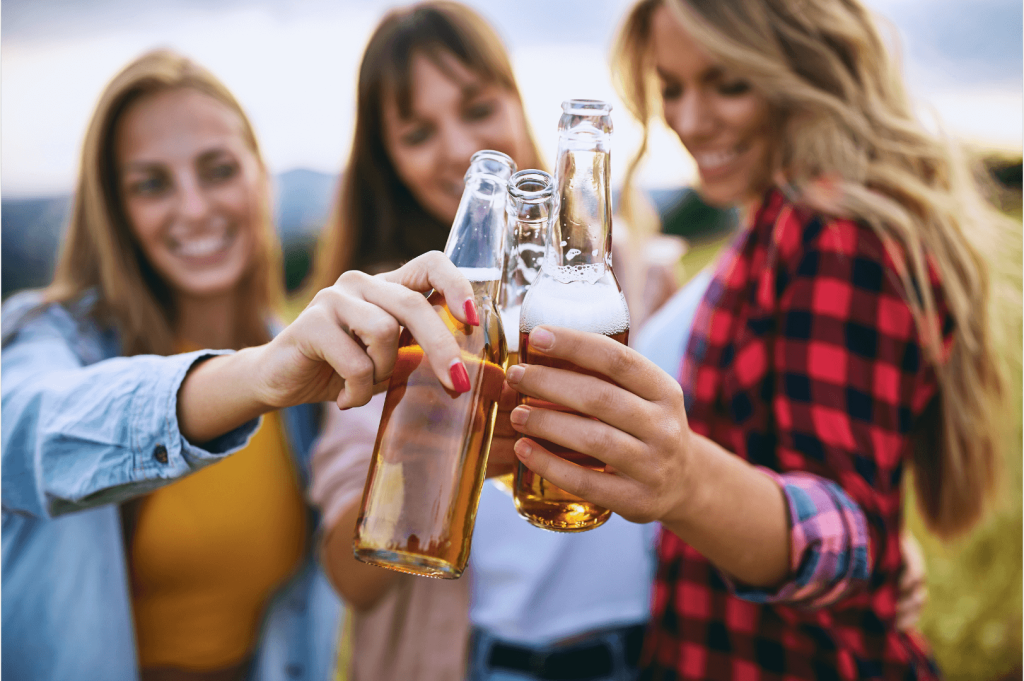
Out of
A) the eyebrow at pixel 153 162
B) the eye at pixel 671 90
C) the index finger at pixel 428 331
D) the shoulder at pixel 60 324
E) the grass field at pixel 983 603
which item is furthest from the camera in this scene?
the grass field at pixel 983 603

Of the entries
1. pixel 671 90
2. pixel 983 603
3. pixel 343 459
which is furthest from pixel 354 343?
pixel 983 603

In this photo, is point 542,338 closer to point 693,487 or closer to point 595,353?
point 595,353

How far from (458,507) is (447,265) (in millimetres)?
310

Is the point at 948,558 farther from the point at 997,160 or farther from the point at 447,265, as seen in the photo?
the point at 447,265

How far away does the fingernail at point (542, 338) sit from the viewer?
77 centimetres

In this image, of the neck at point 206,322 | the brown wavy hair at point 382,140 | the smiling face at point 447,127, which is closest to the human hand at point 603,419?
the brown wavy hair at point 382,140

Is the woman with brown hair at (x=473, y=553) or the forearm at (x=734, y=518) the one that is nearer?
the forearm at (x=734, y=518)

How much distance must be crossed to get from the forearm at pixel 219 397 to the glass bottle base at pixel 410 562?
11.8 inches

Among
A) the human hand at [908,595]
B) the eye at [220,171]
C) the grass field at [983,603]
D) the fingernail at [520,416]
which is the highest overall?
the eye at [220,171]

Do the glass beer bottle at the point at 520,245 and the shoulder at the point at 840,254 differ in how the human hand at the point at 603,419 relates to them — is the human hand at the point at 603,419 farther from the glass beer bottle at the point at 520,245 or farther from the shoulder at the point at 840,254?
the shoulder at the point at 840,254

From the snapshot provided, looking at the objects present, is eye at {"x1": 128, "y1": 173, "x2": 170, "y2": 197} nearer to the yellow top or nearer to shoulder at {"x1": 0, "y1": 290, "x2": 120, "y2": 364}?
shoulder at {"x1": 0, "y1": 290, "x2": 120, "y2": 364}

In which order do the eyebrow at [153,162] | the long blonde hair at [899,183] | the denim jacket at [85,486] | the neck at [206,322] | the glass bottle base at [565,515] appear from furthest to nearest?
1. the neck at [206,322]
2. the eyebrow at [153,162]
3. the long blonde hair at [899,183]
4. the denim jacket at [85,486]
5. the glass bottle base at [565,515]

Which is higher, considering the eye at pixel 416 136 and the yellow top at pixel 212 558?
the eye at pixel 416 136

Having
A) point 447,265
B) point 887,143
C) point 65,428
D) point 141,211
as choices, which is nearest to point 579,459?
point 447,265
